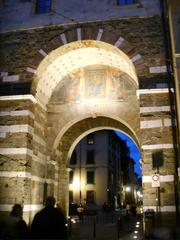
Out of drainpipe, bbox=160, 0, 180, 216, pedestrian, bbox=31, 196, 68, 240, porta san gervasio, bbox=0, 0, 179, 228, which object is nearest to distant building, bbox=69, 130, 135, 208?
porta san gervasio, bbox=0, 0, 179, 228

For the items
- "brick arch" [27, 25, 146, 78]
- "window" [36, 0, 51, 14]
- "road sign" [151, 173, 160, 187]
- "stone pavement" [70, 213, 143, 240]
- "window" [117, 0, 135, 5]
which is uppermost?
"window" [36, 0, 51, 14]

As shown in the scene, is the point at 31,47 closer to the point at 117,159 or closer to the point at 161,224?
the point at 161,224

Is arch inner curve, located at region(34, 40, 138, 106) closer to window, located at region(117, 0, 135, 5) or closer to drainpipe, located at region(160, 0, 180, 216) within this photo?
drainpipe, located at region(160, 0, 180, 216)

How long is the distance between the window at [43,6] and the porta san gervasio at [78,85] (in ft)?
0.17

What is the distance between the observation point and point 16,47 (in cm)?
1262

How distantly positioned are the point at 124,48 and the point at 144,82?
149cm

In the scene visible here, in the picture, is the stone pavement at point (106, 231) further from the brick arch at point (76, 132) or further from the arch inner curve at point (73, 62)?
the arch inner curve at point (73, 62)

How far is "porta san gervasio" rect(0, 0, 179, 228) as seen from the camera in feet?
35.2

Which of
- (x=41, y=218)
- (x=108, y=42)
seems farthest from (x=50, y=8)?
(x=41, y=218)

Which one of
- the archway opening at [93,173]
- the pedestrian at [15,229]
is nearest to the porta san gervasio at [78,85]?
the pedestrian at [15,229]

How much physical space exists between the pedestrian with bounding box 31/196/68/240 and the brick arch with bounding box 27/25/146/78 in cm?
746

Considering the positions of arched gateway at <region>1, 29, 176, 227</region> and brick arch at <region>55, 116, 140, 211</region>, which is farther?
brick arch at <region>55, 116, 140, 211</region>

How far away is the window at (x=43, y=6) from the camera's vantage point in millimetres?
13062

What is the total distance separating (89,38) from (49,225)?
326 inches
